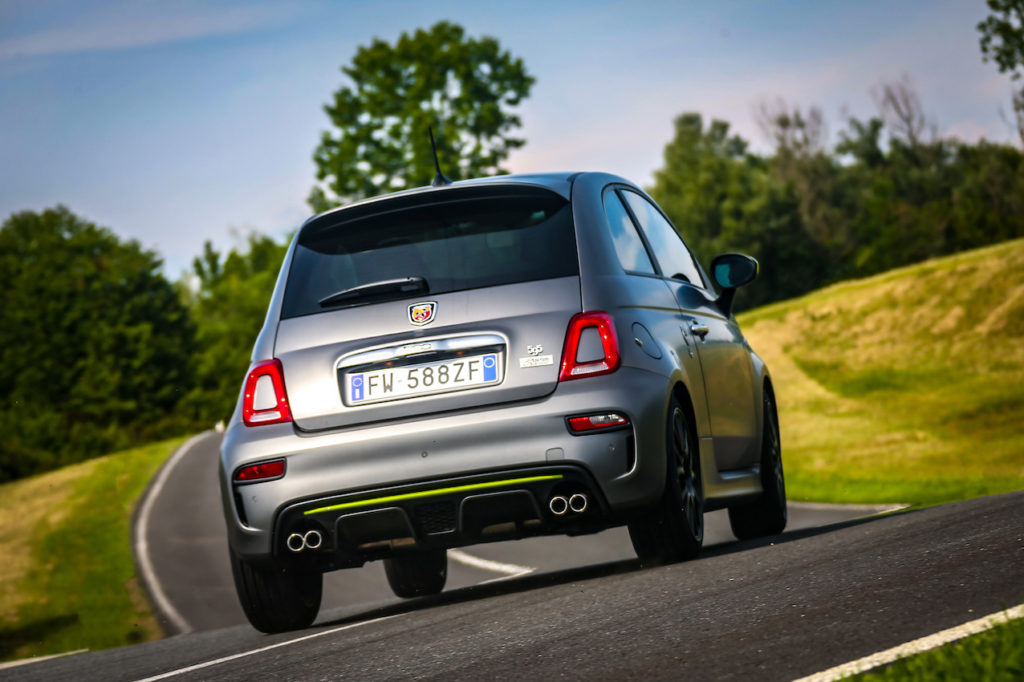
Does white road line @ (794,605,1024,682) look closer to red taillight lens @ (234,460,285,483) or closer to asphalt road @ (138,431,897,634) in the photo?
red taillight lens @ (234,460,285,483)

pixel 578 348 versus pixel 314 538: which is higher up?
pixel 578 348

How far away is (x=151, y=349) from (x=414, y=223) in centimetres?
7996

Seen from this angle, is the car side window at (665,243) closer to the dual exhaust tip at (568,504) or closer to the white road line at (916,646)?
the dual exhaust tip at (568,504)

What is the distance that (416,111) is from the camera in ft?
189

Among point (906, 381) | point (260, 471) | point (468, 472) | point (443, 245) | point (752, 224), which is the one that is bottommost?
point (906, 381)

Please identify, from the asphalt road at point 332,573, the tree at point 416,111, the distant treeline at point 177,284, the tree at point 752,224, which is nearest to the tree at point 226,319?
the distant treeline at point 177,284

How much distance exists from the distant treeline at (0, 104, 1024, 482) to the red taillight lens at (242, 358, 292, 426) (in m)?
64.7

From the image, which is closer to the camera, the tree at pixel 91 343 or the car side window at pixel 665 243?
the car side window at pixel 665 243

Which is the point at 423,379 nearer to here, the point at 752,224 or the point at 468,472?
the point at 468,472

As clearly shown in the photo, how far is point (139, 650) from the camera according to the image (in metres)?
8.32

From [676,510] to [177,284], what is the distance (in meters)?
88.3

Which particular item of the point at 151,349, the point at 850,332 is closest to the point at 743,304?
the point at 151,349

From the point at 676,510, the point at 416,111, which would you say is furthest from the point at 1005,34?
the point at 676,510

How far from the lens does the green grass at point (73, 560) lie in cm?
2309
